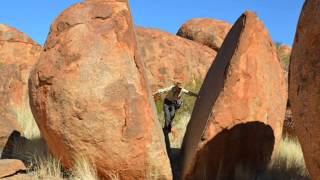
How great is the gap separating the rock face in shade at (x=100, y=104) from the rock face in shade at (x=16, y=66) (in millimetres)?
4502

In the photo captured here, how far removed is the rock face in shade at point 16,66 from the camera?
11.4 m

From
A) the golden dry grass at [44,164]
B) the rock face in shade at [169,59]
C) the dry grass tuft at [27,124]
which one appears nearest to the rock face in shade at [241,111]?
the golden dry grass at [44,164]

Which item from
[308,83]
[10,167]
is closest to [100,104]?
[10,167]

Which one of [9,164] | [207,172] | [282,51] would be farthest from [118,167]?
[282,51]

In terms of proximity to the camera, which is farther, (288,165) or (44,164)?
(288,165)

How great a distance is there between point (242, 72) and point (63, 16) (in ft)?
8.00

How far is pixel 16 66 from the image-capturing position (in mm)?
12188

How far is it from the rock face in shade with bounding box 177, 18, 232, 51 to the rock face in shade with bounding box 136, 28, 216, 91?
1.92 metres

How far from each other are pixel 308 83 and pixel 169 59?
9.43 meters

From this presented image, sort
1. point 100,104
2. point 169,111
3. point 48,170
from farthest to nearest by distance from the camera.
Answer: point 169,111, point 48,170, point 100,104

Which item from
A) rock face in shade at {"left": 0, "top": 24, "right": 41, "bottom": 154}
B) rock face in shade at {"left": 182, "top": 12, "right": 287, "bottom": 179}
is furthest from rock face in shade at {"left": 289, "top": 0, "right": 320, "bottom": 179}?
rock face in shade at {"left": 0, "top": 24, "right": 41, "bottom": 154}

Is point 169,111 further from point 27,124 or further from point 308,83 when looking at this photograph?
point 308,83

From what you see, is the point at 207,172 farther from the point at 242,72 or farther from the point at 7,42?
the point at 7,42

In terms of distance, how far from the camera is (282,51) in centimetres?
2156
